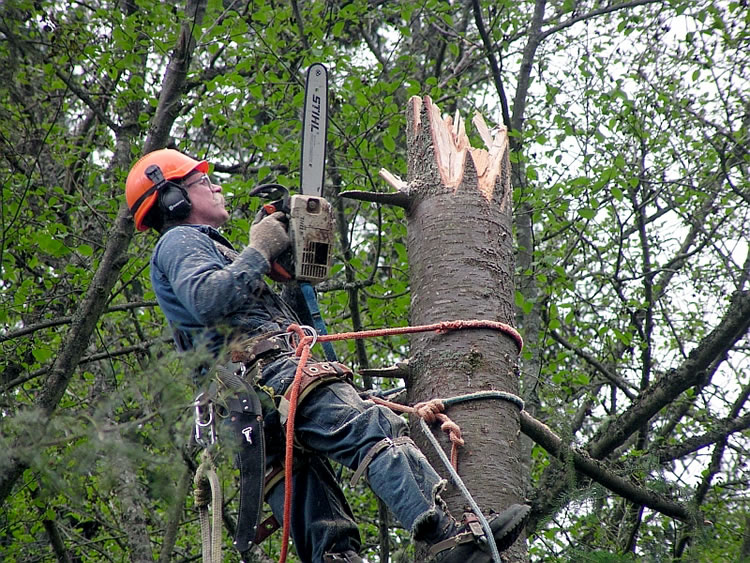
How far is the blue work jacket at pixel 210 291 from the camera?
312 centimetres

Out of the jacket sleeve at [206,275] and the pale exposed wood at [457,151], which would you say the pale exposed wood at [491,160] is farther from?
the jacket sleeve at [206,275]

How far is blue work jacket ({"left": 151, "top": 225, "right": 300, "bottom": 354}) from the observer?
3119 millimetres

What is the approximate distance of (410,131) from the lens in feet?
12.4

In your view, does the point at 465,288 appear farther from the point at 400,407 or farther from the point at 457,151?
the point at 457,151

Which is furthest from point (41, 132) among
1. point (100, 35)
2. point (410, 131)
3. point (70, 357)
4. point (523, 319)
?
point (410, 131)

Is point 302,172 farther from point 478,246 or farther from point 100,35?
point 100,35

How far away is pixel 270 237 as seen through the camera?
336 cm

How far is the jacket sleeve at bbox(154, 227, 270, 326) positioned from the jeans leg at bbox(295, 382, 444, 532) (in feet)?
1.42

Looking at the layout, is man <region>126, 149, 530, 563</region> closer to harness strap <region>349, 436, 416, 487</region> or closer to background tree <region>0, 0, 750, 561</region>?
harness strap <region>349, 436, 416, 487</region>

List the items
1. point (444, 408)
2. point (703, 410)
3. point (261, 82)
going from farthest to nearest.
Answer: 1. point (261, 82)
2. point (703, 410)
3. point (444, 408)

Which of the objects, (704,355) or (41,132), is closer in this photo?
(704,355)

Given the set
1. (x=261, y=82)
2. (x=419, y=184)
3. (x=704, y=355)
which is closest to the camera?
(x=419, y=184)

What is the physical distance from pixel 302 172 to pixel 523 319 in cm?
394

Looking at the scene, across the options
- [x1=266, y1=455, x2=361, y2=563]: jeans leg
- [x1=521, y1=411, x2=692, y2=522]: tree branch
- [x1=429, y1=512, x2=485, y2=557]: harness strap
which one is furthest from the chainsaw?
[x1=429, y1=512, x2=485, y2=557]: harness strap
